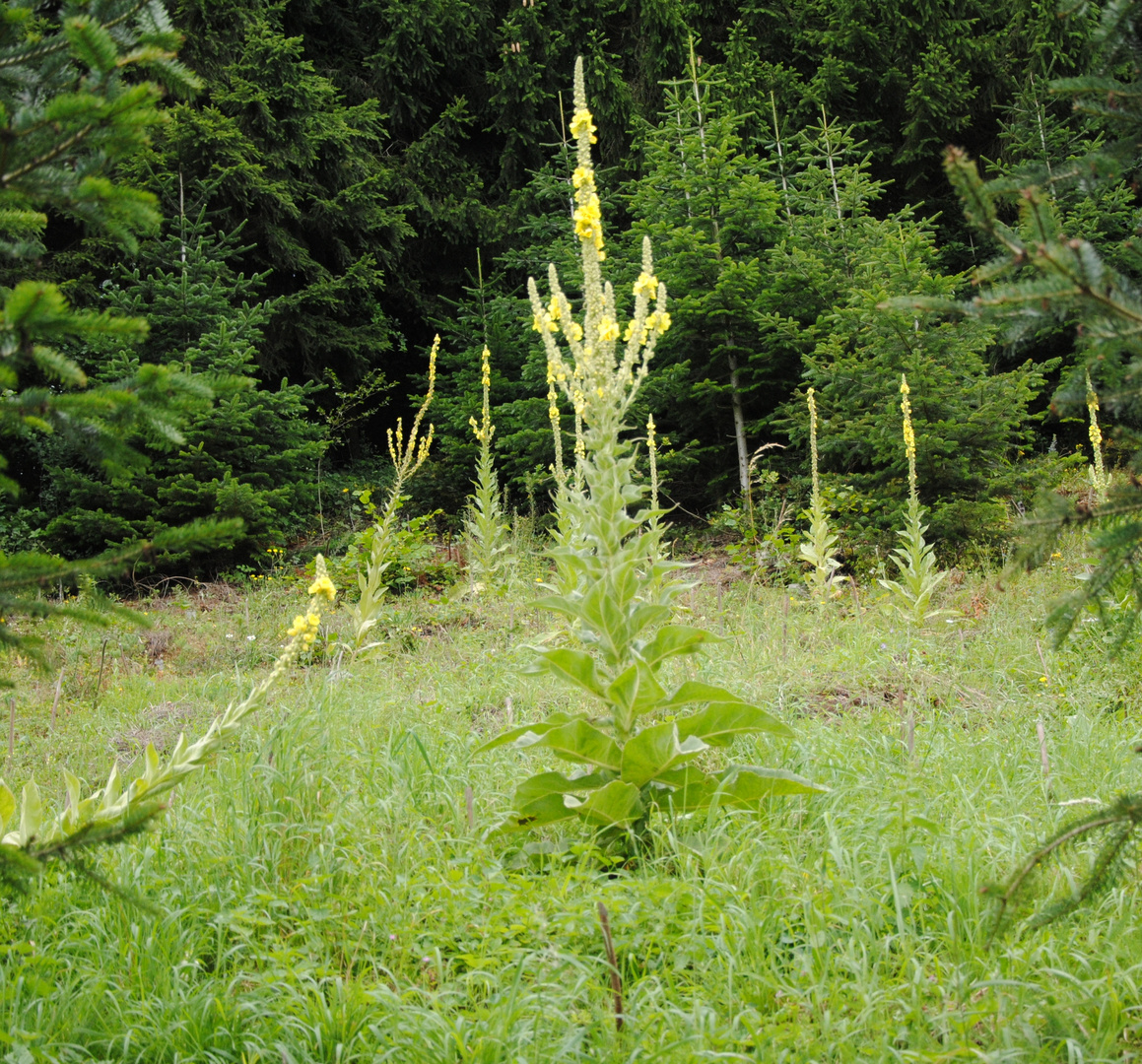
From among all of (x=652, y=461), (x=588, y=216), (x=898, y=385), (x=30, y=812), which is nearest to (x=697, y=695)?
(x=588, y=216)

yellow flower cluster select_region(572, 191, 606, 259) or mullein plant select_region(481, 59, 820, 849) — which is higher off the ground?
yellow flower cluster select_region(572, 191, 606, 259)

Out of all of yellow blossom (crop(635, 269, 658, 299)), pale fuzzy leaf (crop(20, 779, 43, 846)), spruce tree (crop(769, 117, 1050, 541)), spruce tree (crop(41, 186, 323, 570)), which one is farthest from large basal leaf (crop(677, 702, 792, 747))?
spruce tree (crop(41, 186, 323, 570))

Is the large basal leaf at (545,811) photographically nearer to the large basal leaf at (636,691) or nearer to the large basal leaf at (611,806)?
the large basal leaf at (611,806)

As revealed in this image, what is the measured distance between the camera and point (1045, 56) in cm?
1064

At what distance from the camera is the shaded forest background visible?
24.4ft

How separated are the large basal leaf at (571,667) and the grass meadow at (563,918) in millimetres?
421

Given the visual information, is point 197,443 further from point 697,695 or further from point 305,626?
point 697,695

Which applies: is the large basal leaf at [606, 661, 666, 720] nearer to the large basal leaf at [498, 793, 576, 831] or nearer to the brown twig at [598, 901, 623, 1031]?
the large basal leaf at [498, 793, 576, 831]

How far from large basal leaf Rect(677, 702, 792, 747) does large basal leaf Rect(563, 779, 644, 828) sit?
0.22 metres

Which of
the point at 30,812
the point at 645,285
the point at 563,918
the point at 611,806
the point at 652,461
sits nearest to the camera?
the point at 563,918

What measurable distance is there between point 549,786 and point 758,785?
567 mm

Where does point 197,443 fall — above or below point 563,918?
below

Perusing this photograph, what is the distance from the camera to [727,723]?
2348 mm

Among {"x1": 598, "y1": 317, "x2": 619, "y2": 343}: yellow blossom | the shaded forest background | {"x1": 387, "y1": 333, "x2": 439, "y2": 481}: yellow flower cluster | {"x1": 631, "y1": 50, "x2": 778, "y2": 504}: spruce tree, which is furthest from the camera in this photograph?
{"x1": 631, "y1": 50, "x2": 778, "y2": 504}: spruce tree
